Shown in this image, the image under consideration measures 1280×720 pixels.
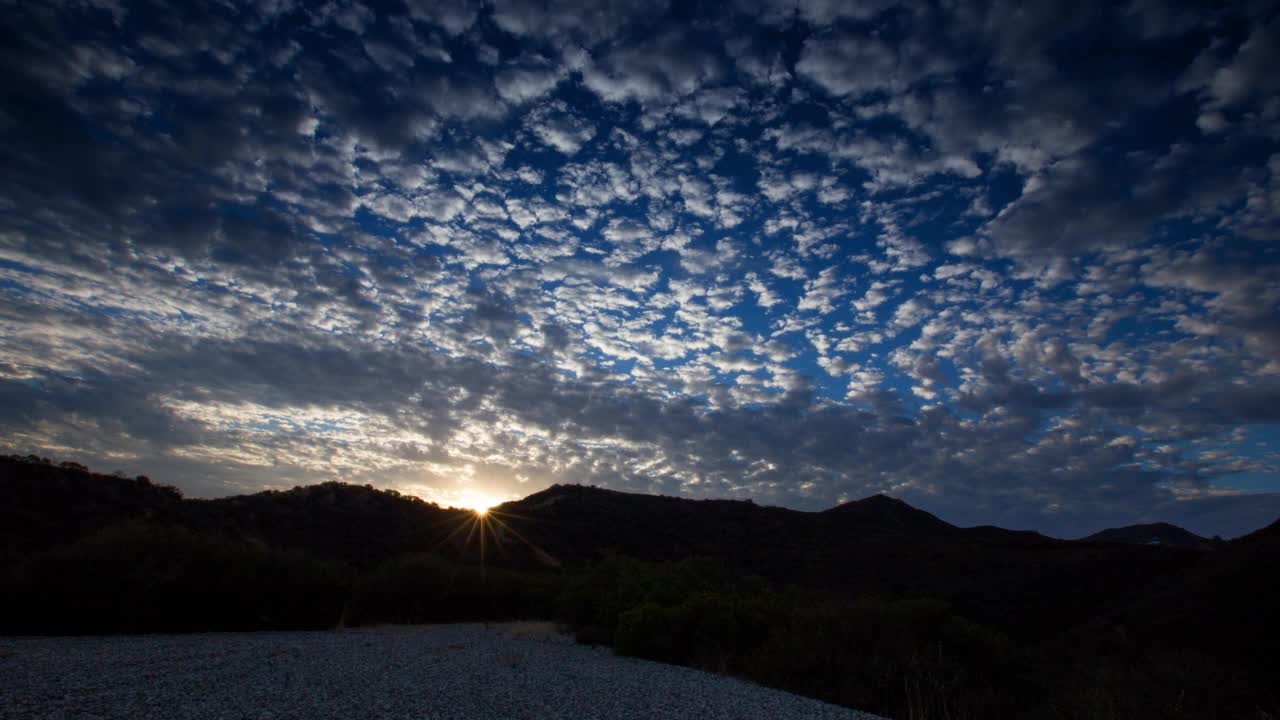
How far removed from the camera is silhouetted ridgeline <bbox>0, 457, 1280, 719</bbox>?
816cm

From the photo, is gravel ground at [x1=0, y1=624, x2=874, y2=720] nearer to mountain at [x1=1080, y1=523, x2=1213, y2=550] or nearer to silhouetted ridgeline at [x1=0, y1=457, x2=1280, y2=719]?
silhouetted ridgeline at [x1=0, y1=457, x2=1280, y2=719]

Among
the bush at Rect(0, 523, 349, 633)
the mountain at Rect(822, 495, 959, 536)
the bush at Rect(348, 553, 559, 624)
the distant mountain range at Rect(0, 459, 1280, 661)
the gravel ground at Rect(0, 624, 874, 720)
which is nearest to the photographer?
the gravel ground at Rect(0, 624, 874, 720)

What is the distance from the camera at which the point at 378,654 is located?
8.18m

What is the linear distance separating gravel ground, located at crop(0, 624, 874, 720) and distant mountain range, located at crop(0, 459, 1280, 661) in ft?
17.4

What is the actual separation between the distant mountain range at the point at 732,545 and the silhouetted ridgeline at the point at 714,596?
135 millimetres

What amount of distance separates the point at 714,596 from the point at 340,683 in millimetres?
6551

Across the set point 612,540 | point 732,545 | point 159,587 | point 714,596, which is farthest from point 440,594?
point 732,545

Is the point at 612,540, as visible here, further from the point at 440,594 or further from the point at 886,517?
the point at 886,517

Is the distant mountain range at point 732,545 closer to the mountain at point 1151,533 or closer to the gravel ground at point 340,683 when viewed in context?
the gravel ground at point 340,683

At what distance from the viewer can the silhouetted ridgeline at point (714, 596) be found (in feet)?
26.8

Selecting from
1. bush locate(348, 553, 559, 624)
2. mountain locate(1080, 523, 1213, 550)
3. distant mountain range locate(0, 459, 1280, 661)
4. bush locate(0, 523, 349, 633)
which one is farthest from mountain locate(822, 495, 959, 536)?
bush locate(0, 523, 349, 633)

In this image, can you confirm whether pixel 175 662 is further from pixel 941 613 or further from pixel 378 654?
pixel 941 613

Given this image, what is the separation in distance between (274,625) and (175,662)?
580 centimetres

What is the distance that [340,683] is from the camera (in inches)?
243
